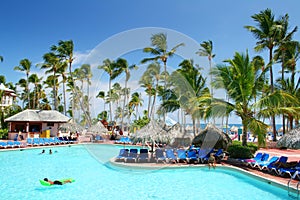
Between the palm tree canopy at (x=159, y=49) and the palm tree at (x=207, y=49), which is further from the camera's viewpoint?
the palm tree at (x=207, y=49)

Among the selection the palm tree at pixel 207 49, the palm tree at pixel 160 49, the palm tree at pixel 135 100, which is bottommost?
the palm tree at pixel 135 100

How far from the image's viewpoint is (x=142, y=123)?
3188 cm

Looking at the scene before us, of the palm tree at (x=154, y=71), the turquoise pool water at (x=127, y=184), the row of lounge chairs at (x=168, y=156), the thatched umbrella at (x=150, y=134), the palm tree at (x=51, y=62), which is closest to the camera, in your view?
the turquoise pool water at (x=127, y=184)

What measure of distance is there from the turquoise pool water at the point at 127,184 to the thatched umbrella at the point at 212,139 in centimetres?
311

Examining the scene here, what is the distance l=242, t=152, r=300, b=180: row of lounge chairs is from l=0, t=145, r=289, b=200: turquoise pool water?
1078 mm

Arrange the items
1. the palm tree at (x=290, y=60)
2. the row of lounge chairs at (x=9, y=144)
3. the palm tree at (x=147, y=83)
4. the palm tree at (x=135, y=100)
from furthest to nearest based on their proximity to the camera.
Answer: the palm tree at (x=135, y=100) → the palm tree at (x=147, y=83) → the palm tree at (x=290, y=60) → the row of lounge chairs at (x=9, y=144)

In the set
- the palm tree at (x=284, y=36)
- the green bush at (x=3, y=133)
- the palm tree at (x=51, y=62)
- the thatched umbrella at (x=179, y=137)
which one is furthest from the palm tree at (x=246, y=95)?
the palm tree at (x=51, y=62)

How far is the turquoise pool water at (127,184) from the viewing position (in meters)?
8.43

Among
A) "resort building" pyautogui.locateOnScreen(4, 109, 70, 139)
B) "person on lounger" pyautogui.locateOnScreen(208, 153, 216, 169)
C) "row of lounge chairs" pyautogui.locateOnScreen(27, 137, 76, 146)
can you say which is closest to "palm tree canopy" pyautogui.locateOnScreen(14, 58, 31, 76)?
"resort building" pyautogui.locateOnScreen(4, 109, 70, 139)

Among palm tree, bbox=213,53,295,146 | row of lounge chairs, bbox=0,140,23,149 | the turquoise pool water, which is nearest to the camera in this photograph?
the turquoise pool water

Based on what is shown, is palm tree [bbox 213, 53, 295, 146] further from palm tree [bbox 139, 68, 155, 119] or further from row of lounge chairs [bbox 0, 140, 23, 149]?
palm tree [bbox 139, 68, 155, 119]

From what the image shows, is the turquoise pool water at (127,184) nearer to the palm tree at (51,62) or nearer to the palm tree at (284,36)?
the palm tree at (284,36)

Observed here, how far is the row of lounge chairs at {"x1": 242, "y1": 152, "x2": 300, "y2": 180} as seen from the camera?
9648 millimetres

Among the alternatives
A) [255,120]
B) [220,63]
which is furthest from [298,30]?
[255,120]
